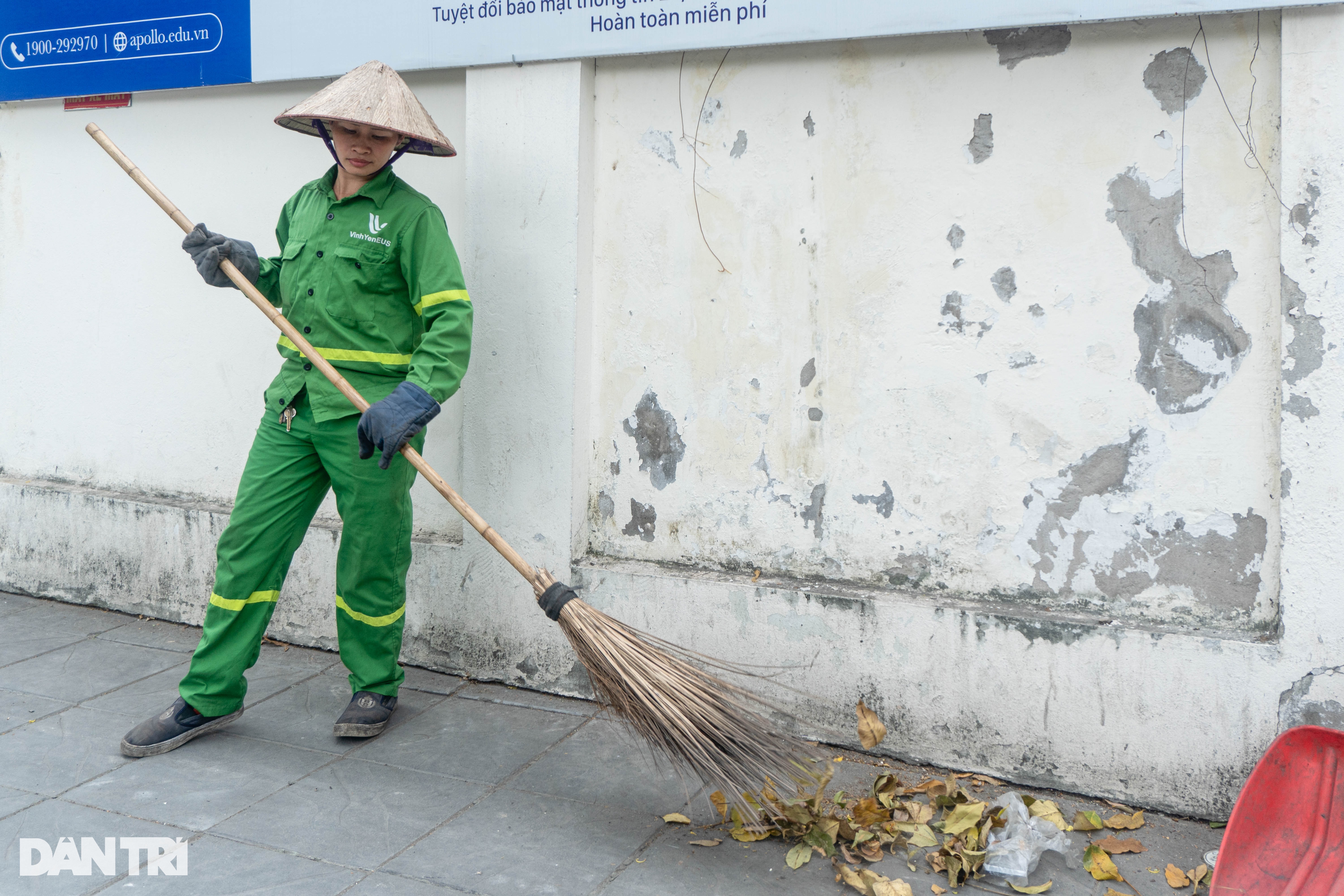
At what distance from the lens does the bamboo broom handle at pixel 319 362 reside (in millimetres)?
3186

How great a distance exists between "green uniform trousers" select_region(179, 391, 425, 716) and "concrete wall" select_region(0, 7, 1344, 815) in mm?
495

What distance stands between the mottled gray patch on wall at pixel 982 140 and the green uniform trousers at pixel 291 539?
191 cm

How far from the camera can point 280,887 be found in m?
2.70

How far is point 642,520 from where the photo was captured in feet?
12.8

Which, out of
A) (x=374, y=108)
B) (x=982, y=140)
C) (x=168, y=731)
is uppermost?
(x=374, y=108)

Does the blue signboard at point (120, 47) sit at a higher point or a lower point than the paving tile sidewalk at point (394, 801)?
higher

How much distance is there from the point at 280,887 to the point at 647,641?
1128 millimetres

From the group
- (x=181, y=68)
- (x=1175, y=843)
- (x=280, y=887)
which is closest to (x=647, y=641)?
(x=280, y=887)

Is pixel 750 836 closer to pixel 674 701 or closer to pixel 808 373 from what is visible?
pixel 674 701

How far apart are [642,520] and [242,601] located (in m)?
1.35

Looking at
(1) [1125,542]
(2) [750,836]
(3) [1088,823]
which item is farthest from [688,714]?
(1) [1125,542]

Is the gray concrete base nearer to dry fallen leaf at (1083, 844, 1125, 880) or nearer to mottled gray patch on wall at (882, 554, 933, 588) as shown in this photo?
mottled gray patch on wall at (882, 554, 933, 588)

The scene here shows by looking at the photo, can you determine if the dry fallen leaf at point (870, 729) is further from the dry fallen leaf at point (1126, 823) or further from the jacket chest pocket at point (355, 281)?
the jacket chest pocket at point (355, 281)

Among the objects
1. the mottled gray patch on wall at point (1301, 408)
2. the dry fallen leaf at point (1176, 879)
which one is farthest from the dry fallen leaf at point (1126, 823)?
the mottled gray patch on wall at point (1301, 408)
